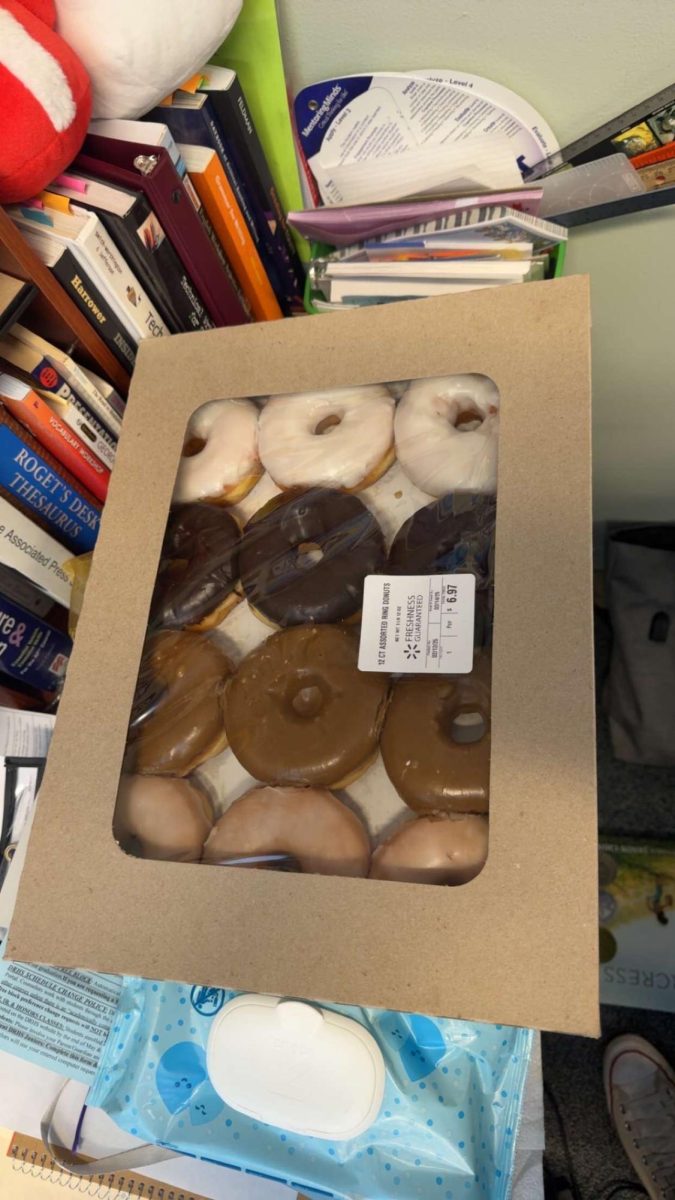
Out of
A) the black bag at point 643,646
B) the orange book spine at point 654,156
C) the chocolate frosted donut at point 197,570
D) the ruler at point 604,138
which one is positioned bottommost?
the black bag at point 643,646

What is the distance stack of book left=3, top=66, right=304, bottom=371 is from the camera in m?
0.61

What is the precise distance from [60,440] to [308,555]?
0.29 meters

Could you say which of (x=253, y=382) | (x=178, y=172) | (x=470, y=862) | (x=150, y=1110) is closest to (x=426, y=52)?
(x=178, y=172)

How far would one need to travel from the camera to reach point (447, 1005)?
409mm

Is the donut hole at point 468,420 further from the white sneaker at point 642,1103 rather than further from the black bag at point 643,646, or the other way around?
the white sneaker at point 642,1103

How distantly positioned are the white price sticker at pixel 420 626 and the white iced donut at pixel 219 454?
0.60 ft

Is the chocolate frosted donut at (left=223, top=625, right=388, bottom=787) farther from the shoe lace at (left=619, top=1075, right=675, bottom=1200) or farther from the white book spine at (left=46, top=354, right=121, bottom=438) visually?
the shoe lace at (left=619, top=1075, right=675, bottom=1200)

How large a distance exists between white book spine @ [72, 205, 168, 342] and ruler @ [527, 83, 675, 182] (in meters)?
0.41

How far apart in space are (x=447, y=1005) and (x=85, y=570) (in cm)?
55

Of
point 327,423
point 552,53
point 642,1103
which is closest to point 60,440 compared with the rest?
point 327,423

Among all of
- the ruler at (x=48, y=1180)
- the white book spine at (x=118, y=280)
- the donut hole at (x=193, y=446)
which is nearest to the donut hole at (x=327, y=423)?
the donut hole at (x=193, y=446)

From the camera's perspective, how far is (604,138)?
67 centimetres

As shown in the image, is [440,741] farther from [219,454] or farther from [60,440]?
[60,440]

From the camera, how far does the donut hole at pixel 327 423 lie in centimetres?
65
